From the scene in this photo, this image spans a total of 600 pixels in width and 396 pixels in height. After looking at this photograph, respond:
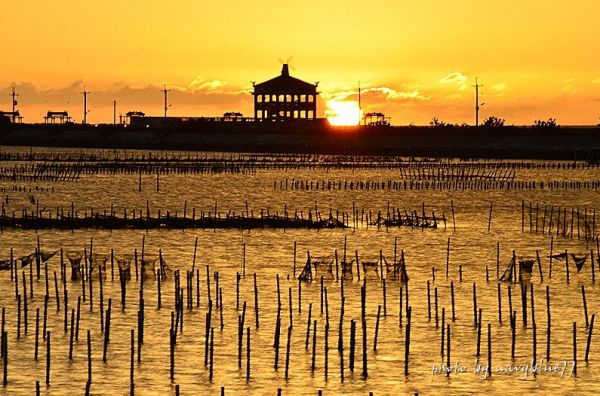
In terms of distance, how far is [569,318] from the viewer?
4366 cm

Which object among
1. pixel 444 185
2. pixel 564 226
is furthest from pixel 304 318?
pixel 444 185

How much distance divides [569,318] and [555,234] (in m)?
28.3

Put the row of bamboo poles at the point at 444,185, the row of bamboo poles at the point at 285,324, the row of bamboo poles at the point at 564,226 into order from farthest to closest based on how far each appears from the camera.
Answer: the row of bamboo poles at the point at 444,185
the row of bamboo poles at the point at 564,226
the row of bamboo poles at the point at 285,324

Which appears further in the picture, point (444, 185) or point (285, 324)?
point (444, 185)

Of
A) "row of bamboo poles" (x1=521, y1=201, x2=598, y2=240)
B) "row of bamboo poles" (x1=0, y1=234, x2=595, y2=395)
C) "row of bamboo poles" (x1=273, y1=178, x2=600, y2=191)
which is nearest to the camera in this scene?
"row of bamboo poles" (x1=0, y1=234, x2=595, y2=395)

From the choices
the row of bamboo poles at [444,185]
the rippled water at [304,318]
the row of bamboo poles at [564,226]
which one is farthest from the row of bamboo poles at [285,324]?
the row of bamboo poles at [444,185]

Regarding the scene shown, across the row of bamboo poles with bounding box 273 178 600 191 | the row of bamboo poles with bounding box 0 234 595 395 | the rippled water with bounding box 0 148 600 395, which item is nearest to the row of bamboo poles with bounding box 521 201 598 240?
the rippled water with bounding box 0 148 600 395

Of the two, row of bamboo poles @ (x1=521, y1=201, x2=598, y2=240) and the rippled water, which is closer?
the rippled water

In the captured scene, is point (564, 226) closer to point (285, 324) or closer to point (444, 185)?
point (285, 324)

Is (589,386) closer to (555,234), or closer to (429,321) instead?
(429,321)

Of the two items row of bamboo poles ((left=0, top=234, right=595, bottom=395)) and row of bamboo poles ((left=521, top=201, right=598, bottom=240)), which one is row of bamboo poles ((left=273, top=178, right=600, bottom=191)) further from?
row of bamboo poles ((left=0, top=234, right=595, bottom=395))

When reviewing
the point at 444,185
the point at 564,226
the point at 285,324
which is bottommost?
the point at 285,324

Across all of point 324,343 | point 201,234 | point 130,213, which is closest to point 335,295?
point 324,343

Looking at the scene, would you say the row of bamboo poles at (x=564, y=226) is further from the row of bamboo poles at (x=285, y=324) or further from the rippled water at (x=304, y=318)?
the row of bamboo poles at (x=285, y=324)
